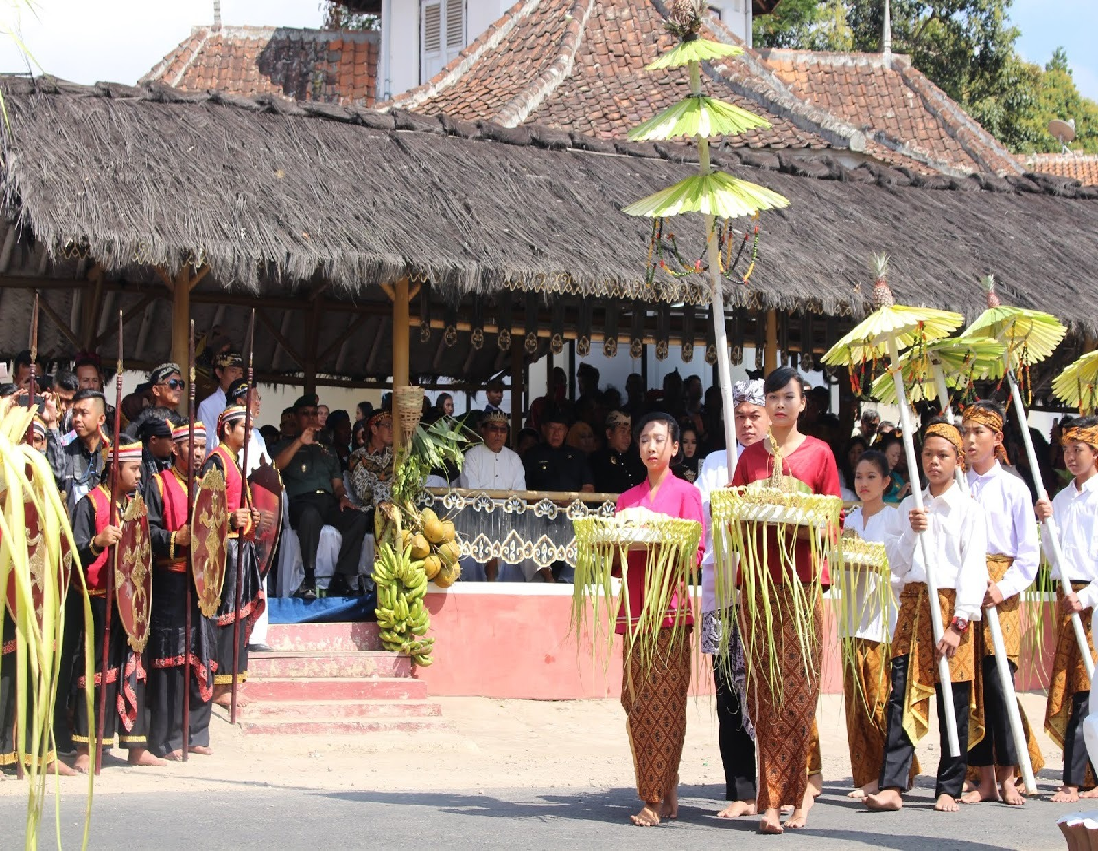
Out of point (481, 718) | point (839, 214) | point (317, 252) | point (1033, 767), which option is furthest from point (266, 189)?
point (1033, 767)

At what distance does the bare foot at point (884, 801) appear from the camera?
717 centimetres

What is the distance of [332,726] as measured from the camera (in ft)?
32.2

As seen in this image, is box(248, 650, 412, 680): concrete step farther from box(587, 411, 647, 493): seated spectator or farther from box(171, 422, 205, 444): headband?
box(587, 411, 647, 493): seated spectator

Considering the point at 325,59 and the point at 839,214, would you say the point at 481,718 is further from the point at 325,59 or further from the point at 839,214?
Result: the point at 325,59

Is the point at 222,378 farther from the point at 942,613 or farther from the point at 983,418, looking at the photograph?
the point at 942,613

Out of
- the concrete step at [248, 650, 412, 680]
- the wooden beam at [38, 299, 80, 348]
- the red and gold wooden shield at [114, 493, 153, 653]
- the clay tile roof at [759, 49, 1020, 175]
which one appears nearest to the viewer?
the red and gold wooden shield at [114, 493, 153, 653]

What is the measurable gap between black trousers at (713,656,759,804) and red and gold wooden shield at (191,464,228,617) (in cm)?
311

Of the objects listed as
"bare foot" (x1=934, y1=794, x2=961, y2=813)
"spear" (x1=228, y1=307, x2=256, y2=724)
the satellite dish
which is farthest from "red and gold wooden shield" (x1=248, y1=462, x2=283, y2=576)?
the satellite dish

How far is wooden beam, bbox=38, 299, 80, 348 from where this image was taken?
13008 millimetres

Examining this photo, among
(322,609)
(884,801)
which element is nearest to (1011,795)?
(884,801)

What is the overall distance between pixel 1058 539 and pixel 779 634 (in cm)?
279

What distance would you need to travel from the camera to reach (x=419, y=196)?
469 inches

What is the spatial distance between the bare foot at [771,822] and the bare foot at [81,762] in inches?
142

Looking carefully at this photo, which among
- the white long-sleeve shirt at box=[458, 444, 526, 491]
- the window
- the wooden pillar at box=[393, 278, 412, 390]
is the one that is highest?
the window
